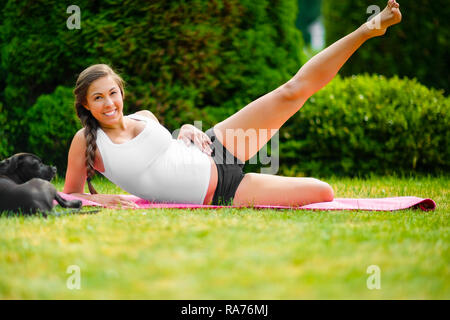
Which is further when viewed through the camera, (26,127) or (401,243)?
(26,127)

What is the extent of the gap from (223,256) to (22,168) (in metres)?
1.84

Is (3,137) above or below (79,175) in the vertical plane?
above

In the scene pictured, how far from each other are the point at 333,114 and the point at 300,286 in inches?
178

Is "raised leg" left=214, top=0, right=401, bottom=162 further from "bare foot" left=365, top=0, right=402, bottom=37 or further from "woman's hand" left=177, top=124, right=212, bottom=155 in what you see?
"woman's hand" left=177, top=124, right=212, bottom=155

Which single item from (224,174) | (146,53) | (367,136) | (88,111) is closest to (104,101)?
(88,111)

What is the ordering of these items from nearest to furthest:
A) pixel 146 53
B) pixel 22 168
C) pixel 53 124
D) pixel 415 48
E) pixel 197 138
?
pixel 22 168
pixel 197 138
pixel 53 124
pixel 146 53
pixel 415 48

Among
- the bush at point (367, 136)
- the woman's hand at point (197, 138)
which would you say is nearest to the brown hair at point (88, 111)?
the woman's hand at point (197, 138)

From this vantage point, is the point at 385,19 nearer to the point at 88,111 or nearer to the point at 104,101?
the point at 104,101

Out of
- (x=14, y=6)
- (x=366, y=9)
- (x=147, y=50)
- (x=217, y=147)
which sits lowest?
(x=217, y=147)

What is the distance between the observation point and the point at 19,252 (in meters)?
2.28

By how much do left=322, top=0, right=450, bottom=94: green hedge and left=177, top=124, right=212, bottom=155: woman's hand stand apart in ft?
20.1

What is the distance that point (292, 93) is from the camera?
361cm
